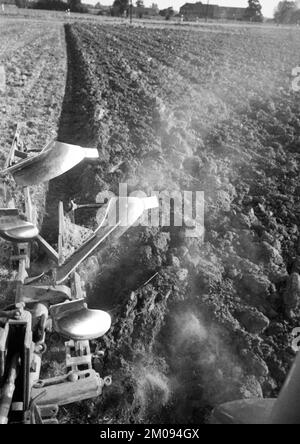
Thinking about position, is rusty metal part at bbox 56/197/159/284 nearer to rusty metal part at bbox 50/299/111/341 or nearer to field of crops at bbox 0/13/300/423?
rusty metal part at bbox 50/299/111/341

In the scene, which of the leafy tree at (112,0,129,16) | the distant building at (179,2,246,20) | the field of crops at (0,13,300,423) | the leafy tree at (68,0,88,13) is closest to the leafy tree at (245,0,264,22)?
the distant building at (179,2,246,20)

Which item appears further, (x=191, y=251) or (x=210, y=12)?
(x=210, y=12)

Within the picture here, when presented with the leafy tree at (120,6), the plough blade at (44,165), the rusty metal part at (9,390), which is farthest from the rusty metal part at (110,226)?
the leafy tree at (120,6)

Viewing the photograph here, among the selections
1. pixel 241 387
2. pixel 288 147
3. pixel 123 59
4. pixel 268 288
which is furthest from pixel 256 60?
pixel 241 387

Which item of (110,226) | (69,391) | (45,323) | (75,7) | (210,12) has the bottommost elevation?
(69,391)

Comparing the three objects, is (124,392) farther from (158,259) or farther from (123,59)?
(123,59)

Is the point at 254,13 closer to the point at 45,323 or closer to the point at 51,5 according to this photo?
the point at 51,5

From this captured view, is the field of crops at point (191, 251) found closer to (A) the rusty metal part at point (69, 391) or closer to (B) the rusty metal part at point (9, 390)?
(A) the rusty metal part at point (69, 391)

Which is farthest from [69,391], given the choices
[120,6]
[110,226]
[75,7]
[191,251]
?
[75,7]
